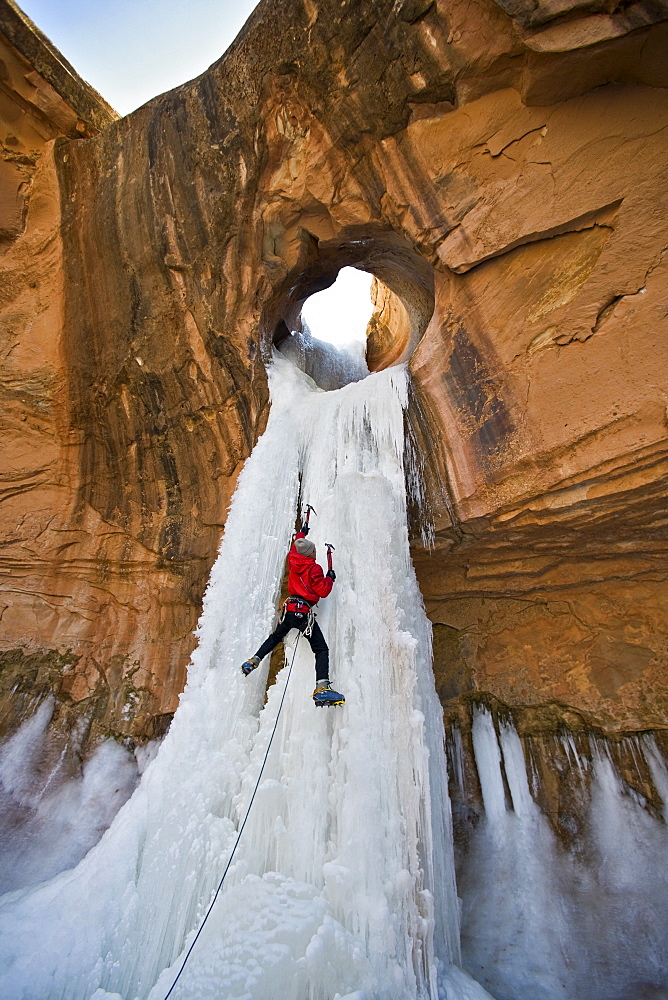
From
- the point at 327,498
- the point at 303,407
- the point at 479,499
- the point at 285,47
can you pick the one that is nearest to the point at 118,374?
the point at 303,407

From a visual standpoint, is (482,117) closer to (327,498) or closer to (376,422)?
(376,422)

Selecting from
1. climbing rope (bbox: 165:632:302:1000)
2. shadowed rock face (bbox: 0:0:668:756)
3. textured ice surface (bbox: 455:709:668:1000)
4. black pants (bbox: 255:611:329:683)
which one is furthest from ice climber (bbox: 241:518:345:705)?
textured ice surface (bbox: 455:709:668:1000)

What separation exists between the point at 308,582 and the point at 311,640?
0.47 m

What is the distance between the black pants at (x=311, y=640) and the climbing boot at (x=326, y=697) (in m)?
0.09

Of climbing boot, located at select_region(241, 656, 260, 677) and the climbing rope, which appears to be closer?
the climbing rope

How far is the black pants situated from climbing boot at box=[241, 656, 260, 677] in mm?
51

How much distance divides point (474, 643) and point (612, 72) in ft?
18.6

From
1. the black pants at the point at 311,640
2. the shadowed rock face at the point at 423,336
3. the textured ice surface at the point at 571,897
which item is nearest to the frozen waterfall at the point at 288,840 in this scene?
the black pants at the point at 311,640

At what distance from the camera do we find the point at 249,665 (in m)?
3.85

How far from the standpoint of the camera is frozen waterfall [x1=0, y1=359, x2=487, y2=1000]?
2.54 m

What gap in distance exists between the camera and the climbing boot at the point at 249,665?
381cm

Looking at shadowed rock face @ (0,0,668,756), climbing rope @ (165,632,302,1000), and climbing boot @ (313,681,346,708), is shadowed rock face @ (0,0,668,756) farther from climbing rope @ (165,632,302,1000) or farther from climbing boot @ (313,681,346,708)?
climbing rope @ (165,632,302,1000)

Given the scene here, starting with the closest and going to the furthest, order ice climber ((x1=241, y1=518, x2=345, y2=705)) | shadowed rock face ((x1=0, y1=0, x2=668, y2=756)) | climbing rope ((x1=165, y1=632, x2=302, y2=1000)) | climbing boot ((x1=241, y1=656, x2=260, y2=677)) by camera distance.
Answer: climbing rope ((x1=165, y1=632, x2=302, y2=1000))
ice climber ((x1=241, y1=518, x2=345, y2=705))
climbing boot ((x1=241, y1=656, x2=260, y2=677))
shadowed rock face ((x1=0, y1=0, x2=668, y2=756))

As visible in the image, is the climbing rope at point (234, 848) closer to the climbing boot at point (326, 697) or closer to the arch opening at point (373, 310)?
the climbing boot at point (326, 697)
